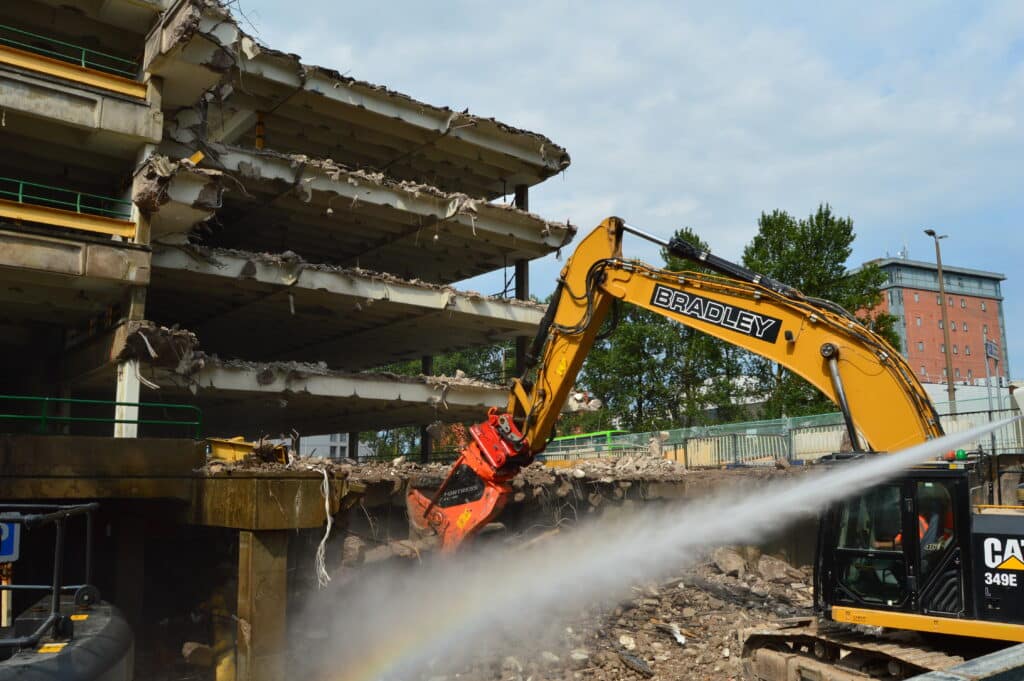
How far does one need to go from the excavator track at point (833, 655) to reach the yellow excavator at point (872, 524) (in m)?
0.02

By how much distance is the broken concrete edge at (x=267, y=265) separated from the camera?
2042 centimetres

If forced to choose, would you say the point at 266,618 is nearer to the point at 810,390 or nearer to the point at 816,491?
the point at 816,491

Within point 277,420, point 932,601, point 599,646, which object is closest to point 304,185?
point 277,420

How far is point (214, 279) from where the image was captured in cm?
2158

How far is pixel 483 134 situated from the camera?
27.5 meters

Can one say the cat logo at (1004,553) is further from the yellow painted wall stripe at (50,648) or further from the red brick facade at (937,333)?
the red brick facade at (937,333)

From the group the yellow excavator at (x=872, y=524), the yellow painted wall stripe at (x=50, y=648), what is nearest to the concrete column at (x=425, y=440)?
the yellow excavator at (x=872, y=524)

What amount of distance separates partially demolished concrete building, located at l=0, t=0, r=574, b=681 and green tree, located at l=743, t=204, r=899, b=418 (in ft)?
70.9

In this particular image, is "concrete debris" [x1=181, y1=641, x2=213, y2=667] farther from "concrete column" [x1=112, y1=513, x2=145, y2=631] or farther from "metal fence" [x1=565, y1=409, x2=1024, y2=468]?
"metal fence" [x1=565, y1=409, x2=1024, y2=468]

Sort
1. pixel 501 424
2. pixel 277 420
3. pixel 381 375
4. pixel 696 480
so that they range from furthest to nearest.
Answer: pixel 277 420 < pixel 381 375 < pixel 696 480 < pixel 501 424

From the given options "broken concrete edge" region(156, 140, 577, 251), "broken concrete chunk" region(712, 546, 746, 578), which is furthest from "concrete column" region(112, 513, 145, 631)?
"broken concrete chunk" region(712, 546, 746, 578)

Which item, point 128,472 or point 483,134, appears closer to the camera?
point 128,472

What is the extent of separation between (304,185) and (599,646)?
1538 centimetres

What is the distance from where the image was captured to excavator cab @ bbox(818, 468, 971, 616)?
7508mm
